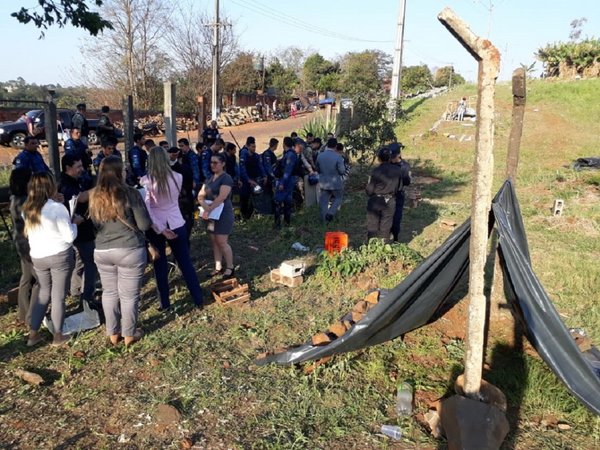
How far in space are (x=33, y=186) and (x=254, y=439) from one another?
276 cm

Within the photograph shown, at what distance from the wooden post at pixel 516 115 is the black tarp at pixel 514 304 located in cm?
54

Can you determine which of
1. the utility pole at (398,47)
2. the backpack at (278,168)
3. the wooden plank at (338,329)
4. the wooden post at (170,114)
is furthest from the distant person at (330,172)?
the utility pole at (398,47)

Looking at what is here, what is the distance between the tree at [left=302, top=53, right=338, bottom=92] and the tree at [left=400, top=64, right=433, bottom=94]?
42.4 feet

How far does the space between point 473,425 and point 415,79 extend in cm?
5887

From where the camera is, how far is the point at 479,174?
3209mm

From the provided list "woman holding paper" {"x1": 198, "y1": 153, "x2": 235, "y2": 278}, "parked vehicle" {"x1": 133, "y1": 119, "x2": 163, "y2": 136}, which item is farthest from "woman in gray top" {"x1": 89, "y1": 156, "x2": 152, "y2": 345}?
"parked vehicle" {"x1": 133, "y1": 119, "x2": 163, "y2": 136}

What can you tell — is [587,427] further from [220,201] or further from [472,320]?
[220,201]

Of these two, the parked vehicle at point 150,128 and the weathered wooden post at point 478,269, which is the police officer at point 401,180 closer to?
the weathered wooden post at point 478,269

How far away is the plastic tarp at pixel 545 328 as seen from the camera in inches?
136

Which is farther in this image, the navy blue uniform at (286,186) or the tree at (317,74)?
the tree at (317,74)

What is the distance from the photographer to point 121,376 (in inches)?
162

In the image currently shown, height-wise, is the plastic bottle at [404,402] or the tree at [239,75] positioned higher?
the tree at [239,75]

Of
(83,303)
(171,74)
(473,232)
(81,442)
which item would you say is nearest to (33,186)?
(83,303)

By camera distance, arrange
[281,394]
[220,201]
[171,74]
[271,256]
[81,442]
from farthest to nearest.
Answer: [171,74] → [271,256] → [220,201] → [281,394] → [81,442]
